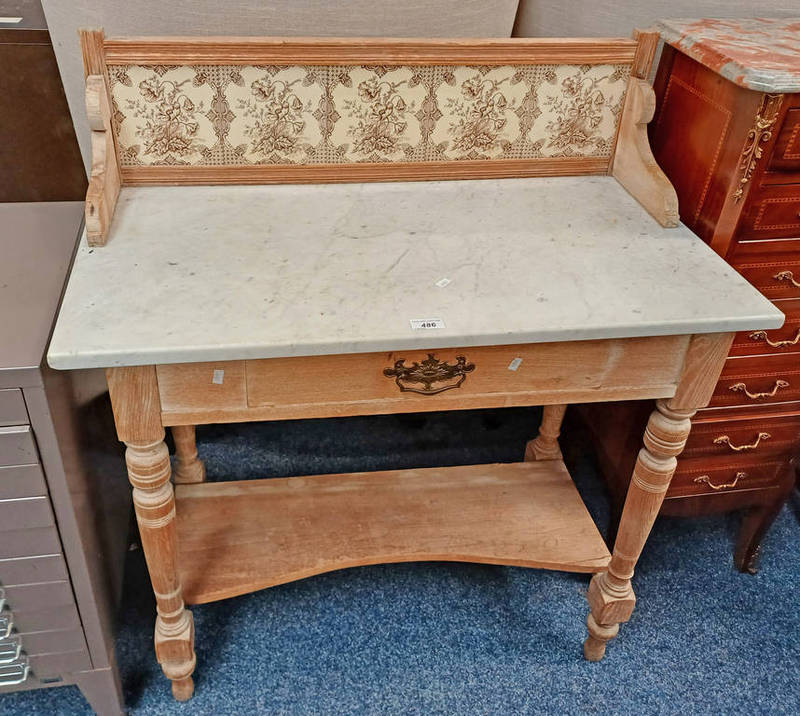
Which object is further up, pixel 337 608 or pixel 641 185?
pixel 641 185

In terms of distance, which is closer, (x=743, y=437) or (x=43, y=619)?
(x=43, y=619)

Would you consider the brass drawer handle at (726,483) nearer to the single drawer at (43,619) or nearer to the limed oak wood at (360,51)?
the limed oak wood at (360,51)

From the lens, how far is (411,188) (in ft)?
4.37

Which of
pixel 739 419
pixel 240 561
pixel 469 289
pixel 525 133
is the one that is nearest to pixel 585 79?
pixel 525 133

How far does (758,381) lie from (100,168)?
1198 millimetres

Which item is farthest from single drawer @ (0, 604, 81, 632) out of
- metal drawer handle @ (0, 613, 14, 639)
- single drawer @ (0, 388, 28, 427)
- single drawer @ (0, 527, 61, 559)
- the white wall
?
the white wall

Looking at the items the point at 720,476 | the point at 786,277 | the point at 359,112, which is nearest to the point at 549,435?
the point at 720,476

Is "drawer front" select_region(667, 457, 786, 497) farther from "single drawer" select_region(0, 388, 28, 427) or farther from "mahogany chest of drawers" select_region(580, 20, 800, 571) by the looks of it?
"single drawer" select_region(0, 388, 28, 427)

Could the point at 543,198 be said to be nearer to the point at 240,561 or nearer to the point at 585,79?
the point at 585,79

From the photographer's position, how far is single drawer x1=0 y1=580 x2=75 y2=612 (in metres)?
1.16

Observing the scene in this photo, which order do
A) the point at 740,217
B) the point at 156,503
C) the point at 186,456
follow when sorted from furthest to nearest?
the point at 186,456
the point at 740,217
the point at 156,503

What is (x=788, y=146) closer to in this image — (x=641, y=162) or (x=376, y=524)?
(x=641, y=162)

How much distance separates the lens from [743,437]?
59.0 inches

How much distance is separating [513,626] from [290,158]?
102cm
